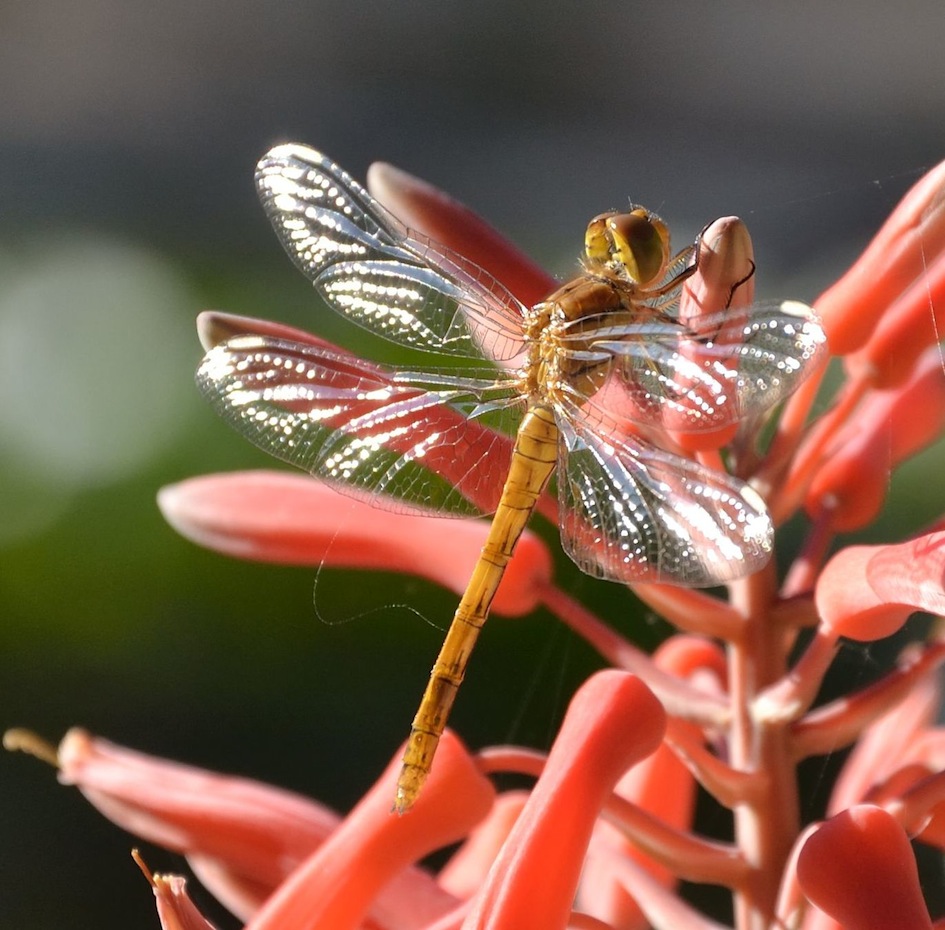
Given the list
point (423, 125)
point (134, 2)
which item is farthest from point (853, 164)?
→ point (134, 2)

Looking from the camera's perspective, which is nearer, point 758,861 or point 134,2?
point 758,861

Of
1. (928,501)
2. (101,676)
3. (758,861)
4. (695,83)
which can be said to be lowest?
(101,676)

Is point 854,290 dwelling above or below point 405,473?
above

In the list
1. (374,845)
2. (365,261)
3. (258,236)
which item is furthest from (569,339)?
(258,236)

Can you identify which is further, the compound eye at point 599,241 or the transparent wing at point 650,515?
the compound eye at point 599,241

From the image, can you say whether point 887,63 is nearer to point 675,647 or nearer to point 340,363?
point 675,647

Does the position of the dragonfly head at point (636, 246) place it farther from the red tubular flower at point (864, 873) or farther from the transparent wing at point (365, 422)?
the red tubular flower at point (864, 873)

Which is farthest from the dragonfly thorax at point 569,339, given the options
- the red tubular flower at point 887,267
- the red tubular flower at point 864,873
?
the red tubular flower at point 864,873

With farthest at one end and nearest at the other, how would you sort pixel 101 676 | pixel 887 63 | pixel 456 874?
1. pixel 887 63
2. pixel 101 676
3. pixel 456 874

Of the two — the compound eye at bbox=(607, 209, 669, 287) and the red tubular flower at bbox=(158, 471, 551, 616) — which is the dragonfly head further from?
the red tubular flower at bbox=(158, 471, 551, 616)
